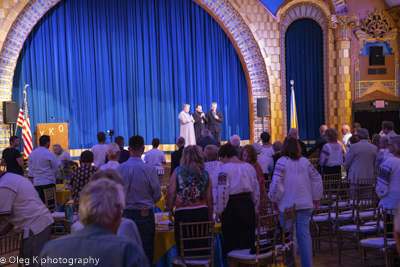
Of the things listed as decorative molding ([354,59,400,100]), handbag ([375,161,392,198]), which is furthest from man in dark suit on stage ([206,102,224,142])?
handbag ([375,161,392,198])

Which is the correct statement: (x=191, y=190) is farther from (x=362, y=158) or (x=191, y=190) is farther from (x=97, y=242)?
(x=362, y=158)

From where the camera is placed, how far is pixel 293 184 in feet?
13.4

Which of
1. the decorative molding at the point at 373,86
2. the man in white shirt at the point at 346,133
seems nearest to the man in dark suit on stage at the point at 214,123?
the decorative molding at the point at 373,86

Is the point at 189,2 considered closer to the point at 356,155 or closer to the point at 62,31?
the point at 62,31

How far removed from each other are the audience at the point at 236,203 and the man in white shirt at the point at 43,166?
3.17m

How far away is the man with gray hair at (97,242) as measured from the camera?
153 cm

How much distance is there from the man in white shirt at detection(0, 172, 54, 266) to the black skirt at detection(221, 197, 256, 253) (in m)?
1.55

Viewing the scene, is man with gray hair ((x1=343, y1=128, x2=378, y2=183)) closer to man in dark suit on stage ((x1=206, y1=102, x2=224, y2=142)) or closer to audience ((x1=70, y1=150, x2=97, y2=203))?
audience ((x1=70, y1=150, x2=97, y2=203))

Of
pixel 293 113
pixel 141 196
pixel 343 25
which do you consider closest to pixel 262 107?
pixel 293 113

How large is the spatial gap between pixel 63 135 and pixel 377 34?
979cm

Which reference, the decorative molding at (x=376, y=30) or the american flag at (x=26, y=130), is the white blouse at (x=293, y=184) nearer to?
the american flag at (x=26, y=130)

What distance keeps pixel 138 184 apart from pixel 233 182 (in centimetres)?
86

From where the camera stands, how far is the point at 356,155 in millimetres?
6230

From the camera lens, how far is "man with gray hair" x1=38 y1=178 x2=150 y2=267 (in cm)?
153
